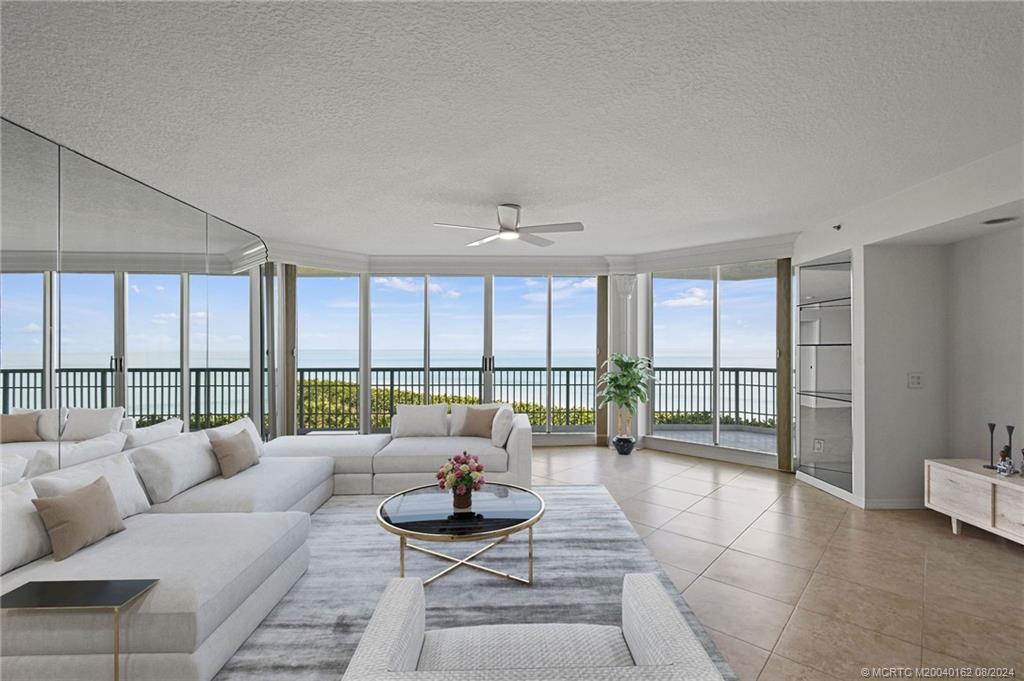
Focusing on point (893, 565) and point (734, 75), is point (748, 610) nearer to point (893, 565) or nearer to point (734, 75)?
point (893, 565)

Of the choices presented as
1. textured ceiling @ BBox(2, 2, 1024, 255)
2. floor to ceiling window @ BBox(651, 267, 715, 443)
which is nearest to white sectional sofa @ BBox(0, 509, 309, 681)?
textured ceiling @ BBox(2, 2, 1024, 255)

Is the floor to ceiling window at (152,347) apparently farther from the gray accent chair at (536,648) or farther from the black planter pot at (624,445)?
the black planter pot at (624,445)

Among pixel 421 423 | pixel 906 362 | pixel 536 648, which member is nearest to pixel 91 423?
pixel 421 423

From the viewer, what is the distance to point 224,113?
2.36m

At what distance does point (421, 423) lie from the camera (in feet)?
16.3

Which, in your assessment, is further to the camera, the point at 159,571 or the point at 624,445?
the point at 624,445

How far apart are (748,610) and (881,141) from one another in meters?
2.71

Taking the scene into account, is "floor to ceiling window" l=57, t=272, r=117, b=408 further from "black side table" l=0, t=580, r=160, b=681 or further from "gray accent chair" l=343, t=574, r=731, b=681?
"gray accent chair" l=343, t=574, r=731, b=681

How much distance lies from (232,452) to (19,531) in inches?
58.8

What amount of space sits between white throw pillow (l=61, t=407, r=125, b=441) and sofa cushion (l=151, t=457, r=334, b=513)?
63 cm

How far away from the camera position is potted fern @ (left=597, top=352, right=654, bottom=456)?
603 centimetres

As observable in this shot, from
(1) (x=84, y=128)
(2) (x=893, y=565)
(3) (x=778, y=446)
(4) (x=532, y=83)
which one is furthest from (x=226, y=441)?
(3) (x=778, y=446)

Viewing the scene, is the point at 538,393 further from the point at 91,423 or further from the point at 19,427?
the point at 19,427

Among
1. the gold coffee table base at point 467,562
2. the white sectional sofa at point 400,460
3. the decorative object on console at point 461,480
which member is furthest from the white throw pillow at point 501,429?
the decorative object on console at point 461,480
